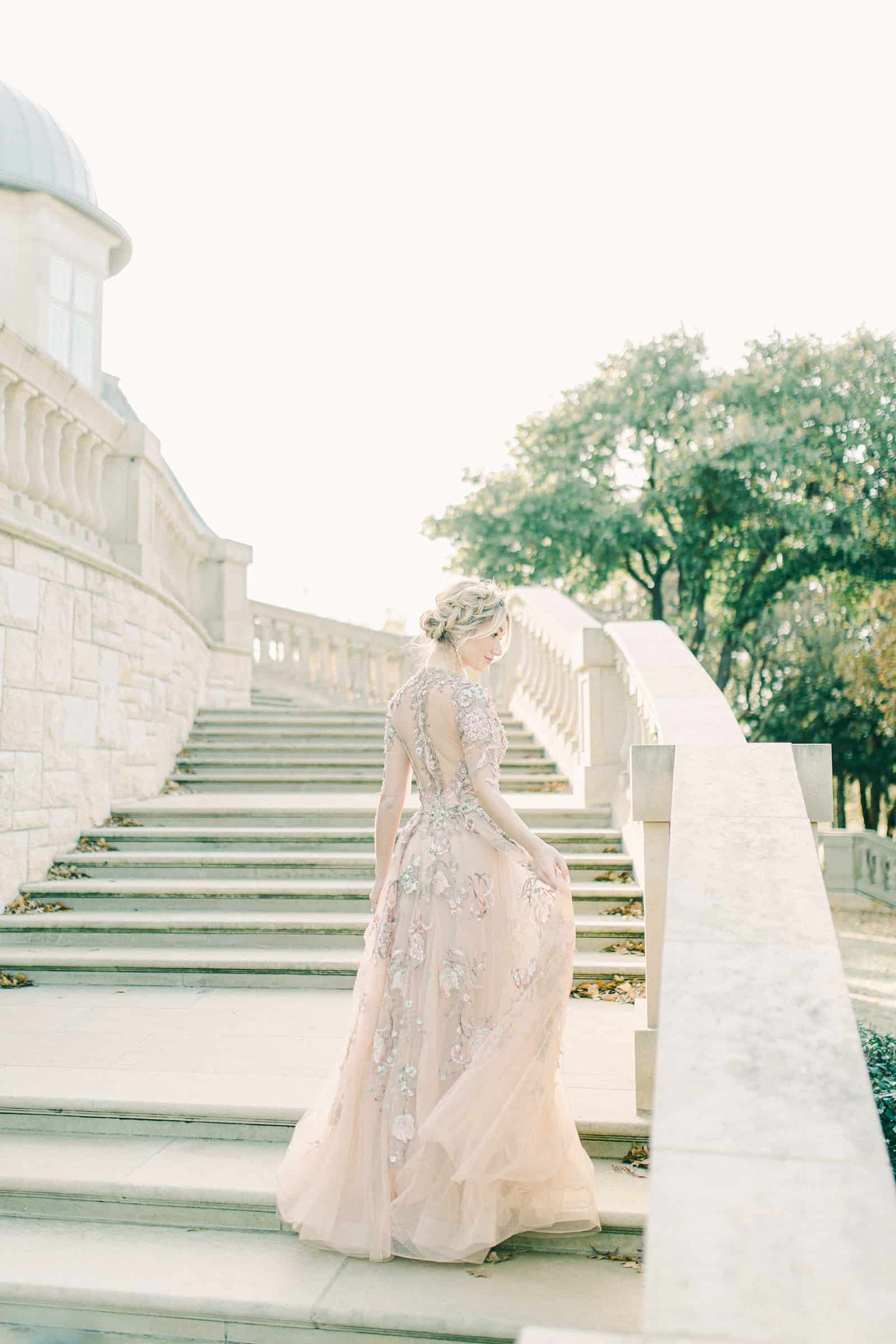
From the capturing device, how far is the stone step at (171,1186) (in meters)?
3.43

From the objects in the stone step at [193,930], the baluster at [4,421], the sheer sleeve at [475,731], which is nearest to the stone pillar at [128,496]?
the baluster at [4,421]

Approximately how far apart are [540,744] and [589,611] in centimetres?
1696

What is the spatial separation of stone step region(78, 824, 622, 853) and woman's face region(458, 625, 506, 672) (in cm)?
371

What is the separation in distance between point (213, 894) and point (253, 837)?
811mm

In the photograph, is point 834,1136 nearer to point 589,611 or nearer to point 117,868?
point 117,868

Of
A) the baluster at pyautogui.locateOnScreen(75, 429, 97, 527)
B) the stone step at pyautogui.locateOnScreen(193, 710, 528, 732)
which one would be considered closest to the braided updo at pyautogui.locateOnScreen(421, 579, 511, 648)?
the baluster at pyautogui.locateOnScreen(75, 429, 97, 527)

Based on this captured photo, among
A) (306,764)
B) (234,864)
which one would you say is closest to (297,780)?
(306,764)

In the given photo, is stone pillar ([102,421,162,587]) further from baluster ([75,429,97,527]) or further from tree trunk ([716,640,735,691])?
tree trunk ([716,640,735,691])

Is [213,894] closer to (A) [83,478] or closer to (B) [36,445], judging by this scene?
(B) [36,445]

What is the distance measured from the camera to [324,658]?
1508cm

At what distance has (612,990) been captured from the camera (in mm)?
5570

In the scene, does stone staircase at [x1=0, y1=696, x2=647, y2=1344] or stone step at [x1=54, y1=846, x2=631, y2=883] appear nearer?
stone staircase at [x1=0, y1=696, x2=647, y2=1344]

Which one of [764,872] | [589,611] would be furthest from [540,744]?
[589,611]

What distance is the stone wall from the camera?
6637mm
